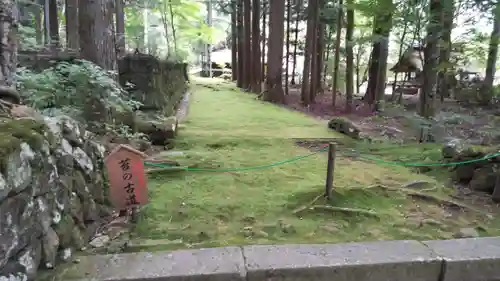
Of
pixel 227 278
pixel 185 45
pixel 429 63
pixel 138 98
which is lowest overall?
pixel 227 278

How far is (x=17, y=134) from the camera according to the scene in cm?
220

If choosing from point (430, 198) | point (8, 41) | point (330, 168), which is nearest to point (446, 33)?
point (430, 198)

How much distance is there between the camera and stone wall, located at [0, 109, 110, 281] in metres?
1.95

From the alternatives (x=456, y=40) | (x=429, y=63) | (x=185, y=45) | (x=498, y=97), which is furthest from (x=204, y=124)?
(x=185, y=45)

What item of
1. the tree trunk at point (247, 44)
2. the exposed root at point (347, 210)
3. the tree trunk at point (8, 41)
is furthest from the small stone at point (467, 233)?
the tree trunk at point (247, 44)

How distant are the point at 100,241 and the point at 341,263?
5.87 ft

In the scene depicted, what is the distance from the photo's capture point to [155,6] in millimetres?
24812

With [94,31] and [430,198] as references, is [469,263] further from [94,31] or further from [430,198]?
[94,31]

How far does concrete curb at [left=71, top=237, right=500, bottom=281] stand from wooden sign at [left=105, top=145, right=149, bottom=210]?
58 centimetres

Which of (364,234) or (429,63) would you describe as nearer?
(364,234)

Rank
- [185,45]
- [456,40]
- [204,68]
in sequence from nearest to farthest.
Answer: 1. [456,40]
2. [185,45]
3. [204,68]

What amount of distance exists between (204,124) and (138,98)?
1.74m

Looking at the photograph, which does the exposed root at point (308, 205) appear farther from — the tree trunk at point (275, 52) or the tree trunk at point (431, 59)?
the tree trunk at point (275, 52)

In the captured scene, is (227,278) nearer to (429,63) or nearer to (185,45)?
(429,63)
